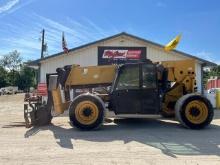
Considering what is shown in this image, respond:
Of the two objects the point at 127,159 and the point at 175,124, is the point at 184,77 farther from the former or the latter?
the point at 127,159

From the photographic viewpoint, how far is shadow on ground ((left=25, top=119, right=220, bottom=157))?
28.9 feet

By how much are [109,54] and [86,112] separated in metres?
12.4

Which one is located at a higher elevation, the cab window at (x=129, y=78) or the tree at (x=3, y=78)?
the tree at (x=3, y=78)

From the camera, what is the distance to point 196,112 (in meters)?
12.3

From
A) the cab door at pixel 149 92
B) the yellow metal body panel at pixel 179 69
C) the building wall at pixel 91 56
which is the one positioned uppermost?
the building wall at pixel 91 56

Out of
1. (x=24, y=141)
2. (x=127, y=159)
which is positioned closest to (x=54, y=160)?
(x=127, y=159)

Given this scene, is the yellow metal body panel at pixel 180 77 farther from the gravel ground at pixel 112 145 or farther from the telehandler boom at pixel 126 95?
the gravel ground at pixel 112 145

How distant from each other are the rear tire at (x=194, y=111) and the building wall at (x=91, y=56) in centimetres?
1161

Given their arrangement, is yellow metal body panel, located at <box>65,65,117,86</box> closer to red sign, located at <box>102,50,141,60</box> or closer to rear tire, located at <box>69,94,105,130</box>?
rear tire, located at <box>69,94,105,130</box>

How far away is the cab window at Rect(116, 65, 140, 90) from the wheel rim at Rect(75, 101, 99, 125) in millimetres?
1194

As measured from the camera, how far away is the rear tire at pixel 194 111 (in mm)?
12195

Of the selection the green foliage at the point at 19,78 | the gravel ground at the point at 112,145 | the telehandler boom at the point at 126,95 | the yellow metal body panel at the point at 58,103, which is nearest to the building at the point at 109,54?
the telehandler boom at the point at 126,95

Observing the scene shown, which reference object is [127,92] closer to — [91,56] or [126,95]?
[126,95]

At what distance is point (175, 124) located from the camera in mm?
13531
